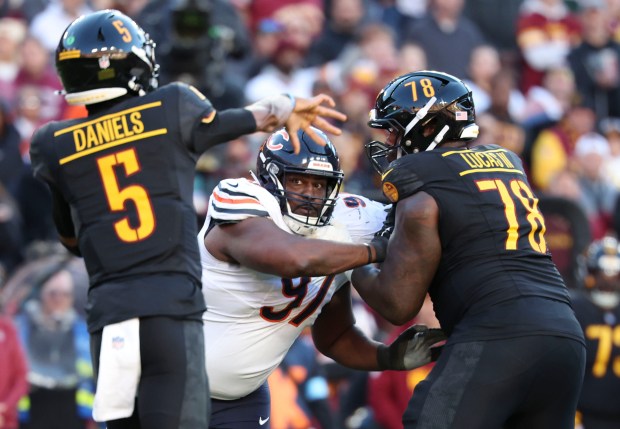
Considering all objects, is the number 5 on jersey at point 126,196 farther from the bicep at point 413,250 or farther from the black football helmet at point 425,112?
the black football helmet at point 425,112

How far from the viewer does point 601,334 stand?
30.3 ft

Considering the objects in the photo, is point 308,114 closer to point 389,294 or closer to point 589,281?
point 389,294

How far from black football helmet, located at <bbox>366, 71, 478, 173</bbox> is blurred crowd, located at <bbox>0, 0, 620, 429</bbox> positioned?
3136 mm

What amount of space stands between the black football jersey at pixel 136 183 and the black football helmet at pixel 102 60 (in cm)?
9

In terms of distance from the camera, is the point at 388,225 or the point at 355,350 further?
the point at 355,350

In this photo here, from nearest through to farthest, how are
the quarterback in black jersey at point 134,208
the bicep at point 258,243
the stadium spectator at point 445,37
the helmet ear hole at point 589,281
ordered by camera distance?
the quarterback in black jersey at point 134,208 < the bicep at point 258,243 < the helmet ear hole at point 589,281 < the stadium spectator at point 445,37

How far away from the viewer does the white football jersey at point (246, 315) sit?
5469mm

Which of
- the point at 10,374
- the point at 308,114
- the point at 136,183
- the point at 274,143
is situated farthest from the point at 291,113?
the point at 10,374

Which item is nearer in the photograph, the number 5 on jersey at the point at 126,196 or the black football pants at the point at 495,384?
the number 5 on jersey at the point at 126,196

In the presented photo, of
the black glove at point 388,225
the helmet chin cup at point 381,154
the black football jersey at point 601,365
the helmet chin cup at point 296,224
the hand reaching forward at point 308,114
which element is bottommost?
the black football jersey at point 601,365

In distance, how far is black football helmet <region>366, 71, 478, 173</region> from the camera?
17.5 feet

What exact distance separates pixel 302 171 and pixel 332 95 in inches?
231

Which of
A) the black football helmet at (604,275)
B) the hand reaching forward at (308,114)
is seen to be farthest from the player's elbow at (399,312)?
the black football helmet at (604,275)

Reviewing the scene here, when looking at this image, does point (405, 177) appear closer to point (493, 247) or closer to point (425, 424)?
point (493, 247)
